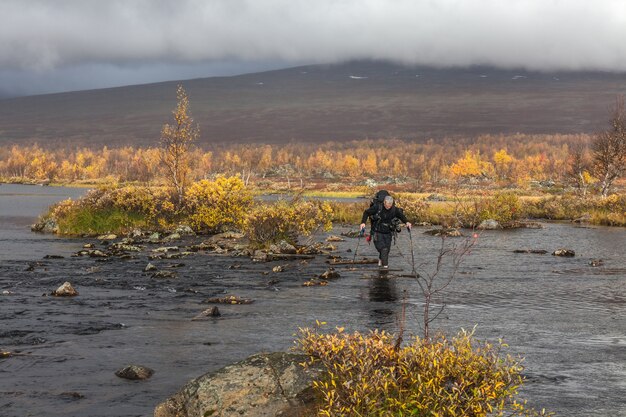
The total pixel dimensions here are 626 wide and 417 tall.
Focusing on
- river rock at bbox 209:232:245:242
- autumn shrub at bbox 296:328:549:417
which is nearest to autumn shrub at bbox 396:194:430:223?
river rock at bbox 209:232:245:242

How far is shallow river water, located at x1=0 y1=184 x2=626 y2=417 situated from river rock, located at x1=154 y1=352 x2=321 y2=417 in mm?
1643

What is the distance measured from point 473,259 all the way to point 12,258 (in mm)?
18023

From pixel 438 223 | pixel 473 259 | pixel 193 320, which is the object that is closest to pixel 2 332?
pixel 193 320

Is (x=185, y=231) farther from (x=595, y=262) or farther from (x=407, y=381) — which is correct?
(x=407, y=381)

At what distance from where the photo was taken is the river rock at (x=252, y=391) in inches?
321

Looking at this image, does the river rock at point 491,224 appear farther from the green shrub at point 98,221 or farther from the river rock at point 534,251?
the green shrub at point 98,221

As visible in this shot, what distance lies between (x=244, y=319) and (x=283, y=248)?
13.5m

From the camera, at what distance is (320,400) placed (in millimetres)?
7961

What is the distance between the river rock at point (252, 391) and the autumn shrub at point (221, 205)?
28.5 m

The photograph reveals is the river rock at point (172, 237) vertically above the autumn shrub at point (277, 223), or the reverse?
the autumn shrub at point (277, 223)

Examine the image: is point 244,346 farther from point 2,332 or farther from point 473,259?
point 473,259

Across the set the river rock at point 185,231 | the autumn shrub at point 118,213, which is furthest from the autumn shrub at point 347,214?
the river rock at point 185,231

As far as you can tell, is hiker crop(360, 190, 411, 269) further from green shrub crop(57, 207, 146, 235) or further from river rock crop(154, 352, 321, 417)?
green shrub crop(57, 207, 146, 235)

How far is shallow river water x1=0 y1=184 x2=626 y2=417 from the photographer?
10992mm
